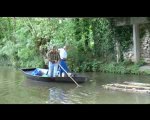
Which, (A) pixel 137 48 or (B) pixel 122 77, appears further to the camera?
(A) pixel 137 48

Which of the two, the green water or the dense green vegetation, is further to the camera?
the dense green vegetation

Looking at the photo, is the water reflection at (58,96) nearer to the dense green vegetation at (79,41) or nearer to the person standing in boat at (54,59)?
the person standing in boat at (54,59)

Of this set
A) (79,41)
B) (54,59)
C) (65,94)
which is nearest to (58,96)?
(65,94)

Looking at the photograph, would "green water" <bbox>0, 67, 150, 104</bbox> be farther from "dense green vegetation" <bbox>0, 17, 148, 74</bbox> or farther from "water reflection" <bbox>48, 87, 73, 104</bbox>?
"dense green vegetation" <bbox>0, 17, 148, 74</bbox>

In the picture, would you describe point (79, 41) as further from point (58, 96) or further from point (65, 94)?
point (58, 96)

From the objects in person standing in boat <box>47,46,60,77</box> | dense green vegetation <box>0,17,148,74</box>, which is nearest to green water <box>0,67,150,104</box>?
person standing in boat <box>47,46,60,77</box>

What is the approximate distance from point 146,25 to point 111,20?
2.05 meters

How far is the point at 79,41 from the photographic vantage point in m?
19.5

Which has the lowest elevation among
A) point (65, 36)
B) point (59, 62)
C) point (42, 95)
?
point (42, 95)

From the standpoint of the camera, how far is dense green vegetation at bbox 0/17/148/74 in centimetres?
1798

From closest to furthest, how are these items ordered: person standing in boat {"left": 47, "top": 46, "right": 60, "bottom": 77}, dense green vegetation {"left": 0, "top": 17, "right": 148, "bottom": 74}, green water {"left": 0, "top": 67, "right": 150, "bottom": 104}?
green water {"left": 0, "top": 67, "right": 150, "bottom": 104}, person standing in boat {"left": 47, "top": 46, "right": 60, "bottom": 77}, dense green vegetation {"left": 0, "top": 17, "right": 148, "bottom": 74}
